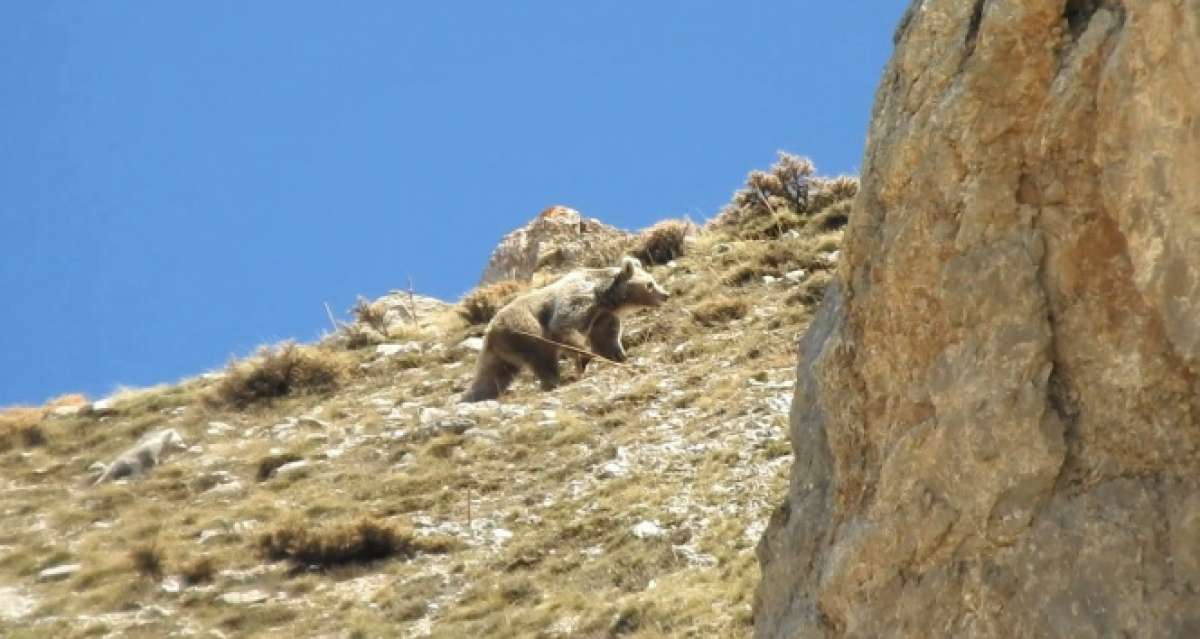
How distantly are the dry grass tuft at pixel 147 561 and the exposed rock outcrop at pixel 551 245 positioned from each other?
462 inches

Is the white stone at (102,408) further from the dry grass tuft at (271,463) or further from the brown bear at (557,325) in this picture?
the brown bear at (557,325)

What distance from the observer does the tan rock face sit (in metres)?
3.61

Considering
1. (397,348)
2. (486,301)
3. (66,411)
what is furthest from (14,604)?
(486,301)

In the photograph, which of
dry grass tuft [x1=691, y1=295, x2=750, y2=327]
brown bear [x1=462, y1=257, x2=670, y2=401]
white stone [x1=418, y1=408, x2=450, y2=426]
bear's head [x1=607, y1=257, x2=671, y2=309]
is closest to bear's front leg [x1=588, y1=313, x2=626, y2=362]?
brown bear [x1=462, y1=257, x2=670, y2=401]

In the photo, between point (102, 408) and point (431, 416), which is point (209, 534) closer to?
point (431, 416)

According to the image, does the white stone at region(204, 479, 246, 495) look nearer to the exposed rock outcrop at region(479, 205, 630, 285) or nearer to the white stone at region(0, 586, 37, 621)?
the white stone at region(0, 586, 37, 621)

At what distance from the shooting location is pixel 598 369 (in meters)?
16.9

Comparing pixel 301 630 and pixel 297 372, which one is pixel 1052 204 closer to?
pixel 301 630

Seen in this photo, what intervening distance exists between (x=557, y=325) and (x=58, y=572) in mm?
5627

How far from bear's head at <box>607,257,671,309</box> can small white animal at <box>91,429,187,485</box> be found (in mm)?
5130

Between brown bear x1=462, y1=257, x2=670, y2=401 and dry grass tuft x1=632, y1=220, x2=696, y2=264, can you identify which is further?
dry grass tuft x1=632, y1=220, x2=696, y2=264

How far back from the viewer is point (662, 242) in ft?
76.0

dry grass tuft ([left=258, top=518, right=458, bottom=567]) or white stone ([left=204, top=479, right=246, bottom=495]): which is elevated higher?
white stone ([left=204, top=479, right=246, bottom=495])

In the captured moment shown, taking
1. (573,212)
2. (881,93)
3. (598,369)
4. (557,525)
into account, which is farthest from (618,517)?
(573,212)
